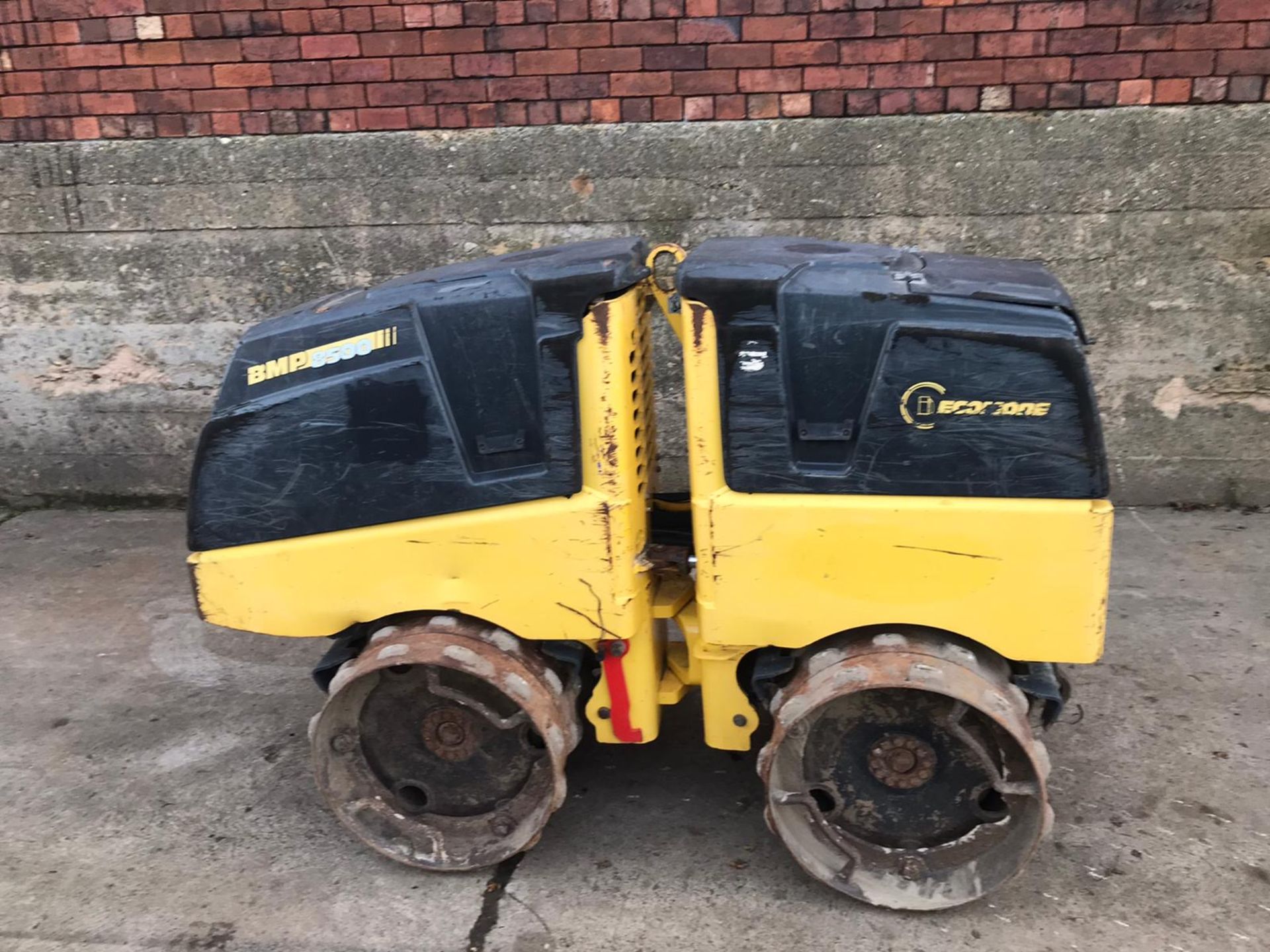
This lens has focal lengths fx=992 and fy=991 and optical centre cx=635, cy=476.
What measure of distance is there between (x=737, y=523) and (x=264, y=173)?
3.37 m

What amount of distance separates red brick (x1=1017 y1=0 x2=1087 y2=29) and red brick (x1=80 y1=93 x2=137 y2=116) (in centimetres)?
392

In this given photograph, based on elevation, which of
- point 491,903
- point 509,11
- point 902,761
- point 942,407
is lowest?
point 491,903

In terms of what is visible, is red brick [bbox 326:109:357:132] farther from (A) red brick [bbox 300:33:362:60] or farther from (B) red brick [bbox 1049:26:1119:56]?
(B) red brick [bbox 1049:26:1119:56]

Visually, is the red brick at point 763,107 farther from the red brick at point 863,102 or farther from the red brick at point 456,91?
the red brick at point 456,91

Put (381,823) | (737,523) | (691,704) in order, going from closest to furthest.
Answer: (737,523) < (381,823) < (691,704)

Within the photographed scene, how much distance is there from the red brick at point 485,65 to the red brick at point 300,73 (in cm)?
60

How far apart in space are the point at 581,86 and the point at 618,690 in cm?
286

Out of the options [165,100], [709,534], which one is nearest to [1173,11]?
[709,534]

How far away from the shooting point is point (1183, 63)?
13.5ft

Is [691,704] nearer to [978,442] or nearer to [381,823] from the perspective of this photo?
[381,823]

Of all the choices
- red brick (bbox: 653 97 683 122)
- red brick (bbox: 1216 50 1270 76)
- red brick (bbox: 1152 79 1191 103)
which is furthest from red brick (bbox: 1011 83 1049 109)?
red brick (bbox: 653 97 683 122)

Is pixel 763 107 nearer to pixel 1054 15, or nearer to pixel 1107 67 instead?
pixel 1054 15

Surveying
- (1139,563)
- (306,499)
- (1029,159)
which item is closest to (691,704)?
(306,499)

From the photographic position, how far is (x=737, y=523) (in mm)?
2215
